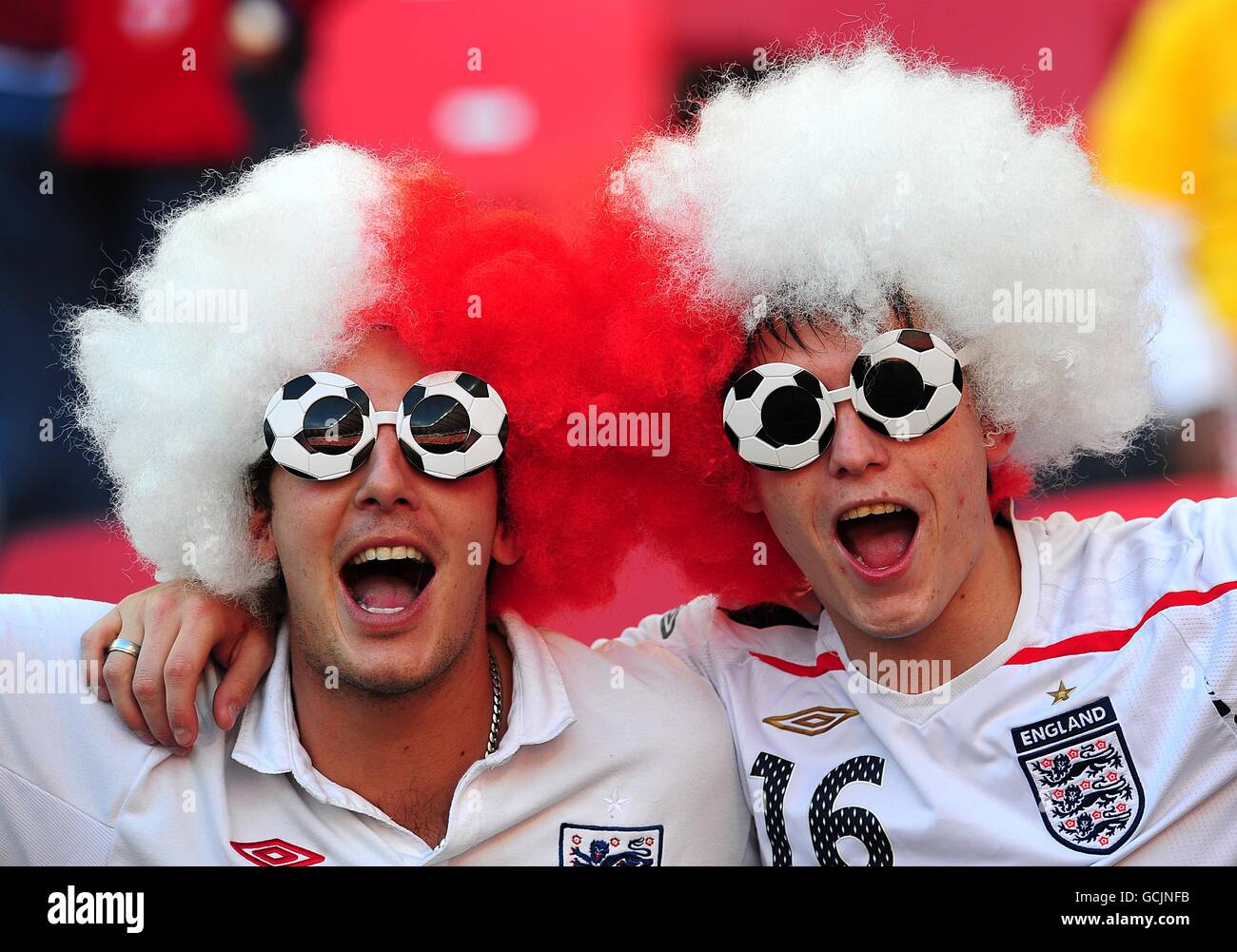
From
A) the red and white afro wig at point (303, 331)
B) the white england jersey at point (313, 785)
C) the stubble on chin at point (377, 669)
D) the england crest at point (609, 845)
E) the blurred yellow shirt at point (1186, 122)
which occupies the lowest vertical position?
the england crest at point (609, 845)

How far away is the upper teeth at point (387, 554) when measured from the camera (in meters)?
2.74

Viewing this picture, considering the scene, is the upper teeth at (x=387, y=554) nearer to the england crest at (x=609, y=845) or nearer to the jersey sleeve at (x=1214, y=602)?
the england crest at (x=609, y=845)

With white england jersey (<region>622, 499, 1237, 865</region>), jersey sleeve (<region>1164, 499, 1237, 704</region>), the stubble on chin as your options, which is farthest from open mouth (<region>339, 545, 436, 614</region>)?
jersey sleeve (<region>1164, 499, 1237, 704</region>)

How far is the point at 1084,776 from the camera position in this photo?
2.63m

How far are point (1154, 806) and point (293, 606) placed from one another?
1980 millimetres

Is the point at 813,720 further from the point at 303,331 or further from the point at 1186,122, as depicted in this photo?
the point at 1186,122

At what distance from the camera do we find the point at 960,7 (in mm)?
5469

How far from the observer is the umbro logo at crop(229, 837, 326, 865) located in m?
2.68

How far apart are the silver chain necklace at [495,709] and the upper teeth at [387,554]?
1.44ft

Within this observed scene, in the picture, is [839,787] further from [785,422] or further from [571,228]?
[571,228]

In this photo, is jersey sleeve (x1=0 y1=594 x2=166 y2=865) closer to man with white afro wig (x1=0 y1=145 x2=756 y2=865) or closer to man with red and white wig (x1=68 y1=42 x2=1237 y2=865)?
man with white afro wig (x1=0 y1=145 x2=756 y2=865)

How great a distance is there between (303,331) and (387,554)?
578 millimetres

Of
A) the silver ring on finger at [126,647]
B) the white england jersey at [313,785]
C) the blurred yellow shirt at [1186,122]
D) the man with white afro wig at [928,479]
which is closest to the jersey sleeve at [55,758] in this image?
the white england jersey at [313,785]
